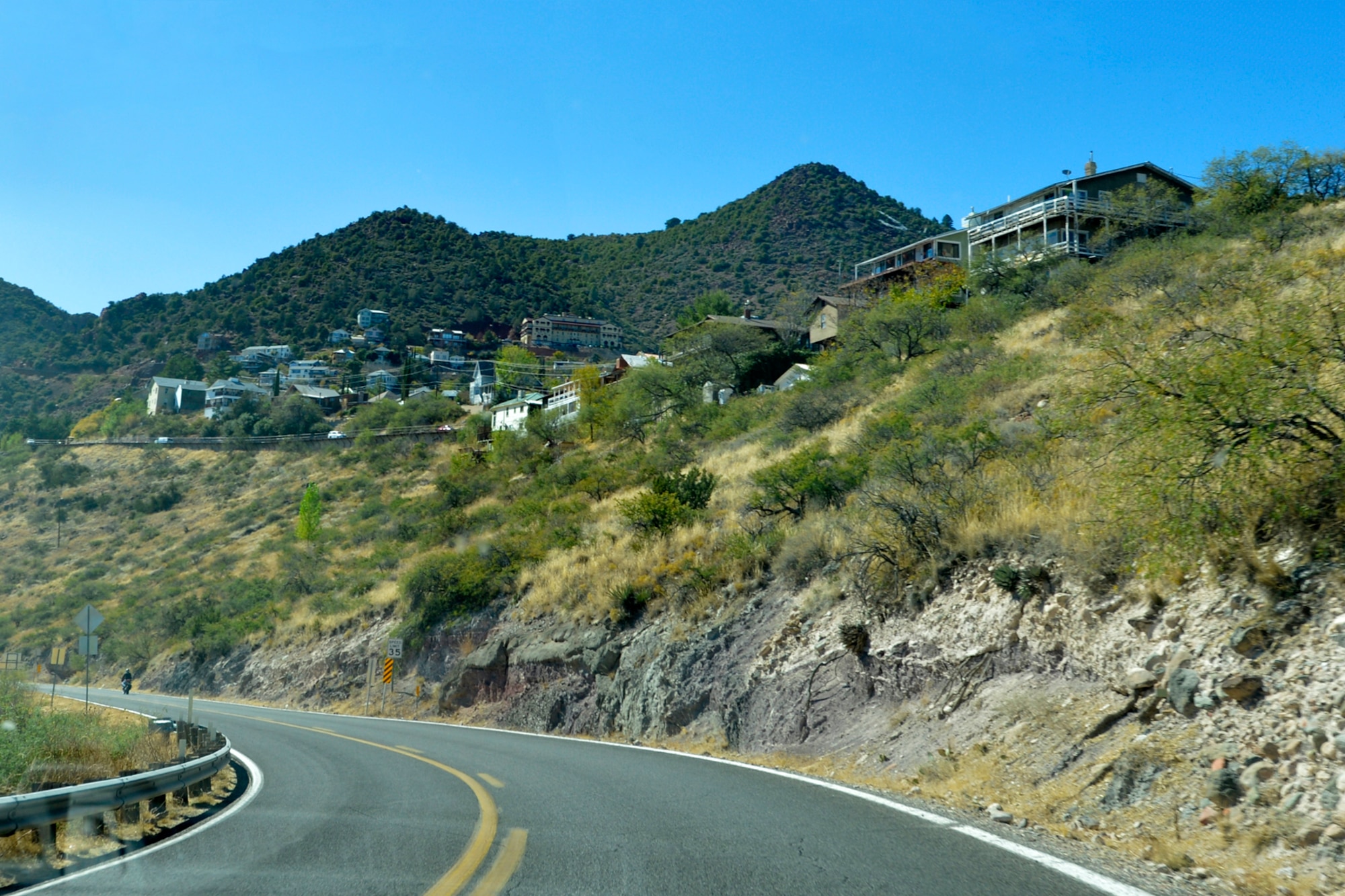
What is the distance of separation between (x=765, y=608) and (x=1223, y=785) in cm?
1153

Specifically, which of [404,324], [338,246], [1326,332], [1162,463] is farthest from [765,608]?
[338,246]

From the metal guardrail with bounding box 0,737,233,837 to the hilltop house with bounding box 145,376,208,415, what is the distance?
119 meters

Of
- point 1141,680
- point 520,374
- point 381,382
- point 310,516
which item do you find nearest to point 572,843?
point 1141,680

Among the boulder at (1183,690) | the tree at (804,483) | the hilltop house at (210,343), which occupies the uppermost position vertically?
the hilltop house at (210,343)

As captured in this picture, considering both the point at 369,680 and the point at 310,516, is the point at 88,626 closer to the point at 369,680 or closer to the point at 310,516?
the point at 369,680

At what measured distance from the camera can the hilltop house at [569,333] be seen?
13488 cm

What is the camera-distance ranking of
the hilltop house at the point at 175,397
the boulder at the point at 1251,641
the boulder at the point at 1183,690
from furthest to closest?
the hilltop house at the point at 175,397, the boulder at the point at 1183,690, the boulder at the point at 1251,641

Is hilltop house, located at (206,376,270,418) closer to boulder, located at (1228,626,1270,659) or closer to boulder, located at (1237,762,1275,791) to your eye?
boulder, located at (1228,626,1270,659)

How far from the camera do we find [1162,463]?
9133 millimetres

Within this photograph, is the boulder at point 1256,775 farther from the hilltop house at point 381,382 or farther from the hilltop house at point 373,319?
the hilltop house at point 373,319

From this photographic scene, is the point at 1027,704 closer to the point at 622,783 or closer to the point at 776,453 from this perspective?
the point at 622,783

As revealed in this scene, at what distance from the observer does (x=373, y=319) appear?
463 feet

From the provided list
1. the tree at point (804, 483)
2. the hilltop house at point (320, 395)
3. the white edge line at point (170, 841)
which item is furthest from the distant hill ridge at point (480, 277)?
the white edge line at point (170, 841)

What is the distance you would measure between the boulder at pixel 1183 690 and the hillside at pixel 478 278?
4747 inches
